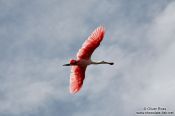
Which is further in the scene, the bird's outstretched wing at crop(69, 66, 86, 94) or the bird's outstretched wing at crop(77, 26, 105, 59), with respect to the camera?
the bird's outstretched wing at crop(69, 66, 86, 94)

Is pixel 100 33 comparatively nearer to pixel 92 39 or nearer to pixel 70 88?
pixel 92 39

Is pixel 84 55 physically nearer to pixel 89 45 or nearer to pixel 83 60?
pixel 83 60

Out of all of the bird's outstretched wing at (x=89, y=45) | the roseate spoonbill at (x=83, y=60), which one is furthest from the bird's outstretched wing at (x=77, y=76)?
the bird's outstretched wing at (x=89, y=45)

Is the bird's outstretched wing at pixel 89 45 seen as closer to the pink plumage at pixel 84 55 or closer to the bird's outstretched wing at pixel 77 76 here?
the pink plumage at pixel 84 55

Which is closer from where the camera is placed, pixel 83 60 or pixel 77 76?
pixel 83 60

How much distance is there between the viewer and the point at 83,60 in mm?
78062

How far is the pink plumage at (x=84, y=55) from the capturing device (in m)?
77.9

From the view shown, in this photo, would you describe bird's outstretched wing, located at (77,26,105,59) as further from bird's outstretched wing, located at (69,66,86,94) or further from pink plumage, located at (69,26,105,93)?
bird's outstretched wing, located at (69,66,86,94)

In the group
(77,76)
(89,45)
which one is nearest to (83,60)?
(89,45)

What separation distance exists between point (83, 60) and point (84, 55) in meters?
0.51

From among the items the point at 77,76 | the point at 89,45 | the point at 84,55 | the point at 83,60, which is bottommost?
the point at 77,76

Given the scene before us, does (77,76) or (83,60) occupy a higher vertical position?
(83,60)

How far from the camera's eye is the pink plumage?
255 feet

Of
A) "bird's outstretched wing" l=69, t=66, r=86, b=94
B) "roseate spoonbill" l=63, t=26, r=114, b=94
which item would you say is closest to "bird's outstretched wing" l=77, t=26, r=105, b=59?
"roseate spoonbill" l=63, t=26, r=114, b=94
